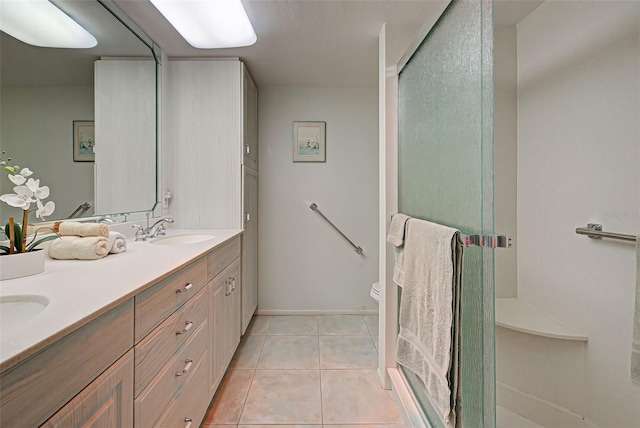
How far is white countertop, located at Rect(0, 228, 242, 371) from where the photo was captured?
20.4 inches

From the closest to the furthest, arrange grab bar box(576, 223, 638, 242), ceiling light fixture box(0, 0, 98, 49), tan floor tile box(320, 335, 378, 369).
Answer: ceiling light fixture box(0, 0, 98, 49), grab bar box(576, 223, 638, 242), tan floor tile box(320, 335, 378, 369)

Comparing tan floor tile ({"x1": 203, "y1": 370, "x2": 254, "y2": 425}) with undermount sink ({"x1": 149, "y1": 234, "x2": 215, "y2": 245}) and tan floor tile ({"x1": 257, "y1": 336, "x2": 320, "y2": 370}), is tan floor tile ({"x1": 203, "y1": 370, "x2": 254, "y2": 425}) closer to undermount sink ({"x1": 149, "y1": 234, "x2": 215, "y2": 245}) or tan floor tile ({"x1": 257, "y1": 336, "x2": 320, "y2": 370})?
tan floor tile ({"x1": 257, "y1": 336, "x2": 320, "y2": 370})

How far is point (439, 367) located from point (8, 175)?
5.59 ft

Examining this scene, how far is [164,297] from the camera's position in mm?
1014

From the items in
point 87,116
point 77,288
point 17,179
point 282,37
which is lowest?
point 77,288

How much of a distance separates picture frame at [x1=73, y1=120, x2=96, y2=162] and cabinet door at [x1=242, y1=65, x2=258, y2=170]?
1001 mm

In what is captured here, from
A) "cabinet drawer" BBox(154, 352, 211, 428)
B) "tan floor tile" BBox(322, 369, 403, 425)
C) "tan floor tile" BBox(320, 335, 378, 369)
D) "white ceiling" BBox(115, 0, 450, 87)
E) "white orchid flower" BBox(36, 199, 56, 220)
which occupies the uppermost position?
"white ceiling" BBox(115, 0, 450, 87)

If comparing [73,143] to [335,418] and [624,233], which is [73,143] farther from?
[624,233]

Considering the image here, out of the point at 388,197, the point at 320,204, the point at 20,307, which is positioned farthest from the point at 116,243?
the point at 320,204

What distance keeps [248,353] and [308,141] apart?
1951 millimetres

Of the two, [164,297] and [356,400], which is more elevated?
[164,297]

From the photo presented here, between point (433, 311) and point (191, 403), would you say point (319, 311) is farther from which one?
point (433, 311)

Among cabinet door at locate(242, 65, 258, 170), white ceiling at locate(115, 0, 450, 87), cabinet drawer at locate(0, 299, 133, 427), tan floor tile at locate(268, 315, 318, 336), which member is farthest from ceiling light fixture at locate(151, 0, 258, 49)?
tan floor tile at locate(268, 315, 318, 336)

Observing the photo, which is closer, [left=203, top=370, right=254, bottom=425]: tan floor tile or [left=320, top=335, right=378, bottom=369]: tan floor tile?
[left=203, top=370, right=254, bottom=425]: tan floor tile
